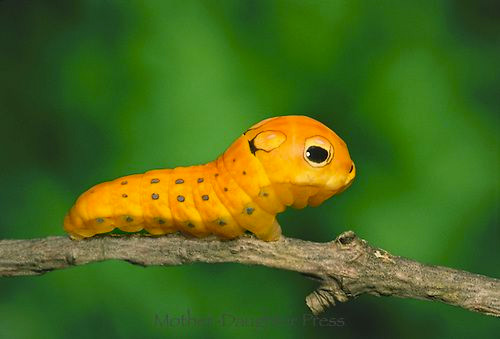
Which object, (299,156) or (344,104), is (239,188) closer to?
(299,156)

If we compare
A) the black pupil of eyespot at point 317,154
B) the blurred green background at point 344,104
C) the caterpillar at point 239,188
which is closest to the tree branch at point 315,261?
the caterpillar at point 239,188

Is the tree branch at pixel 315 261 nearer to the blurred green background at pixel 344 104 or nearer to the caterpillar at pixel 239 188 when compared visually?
the caterpillar at pixel 239 188

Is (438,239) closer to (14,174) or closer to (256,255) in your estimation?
(256,255)

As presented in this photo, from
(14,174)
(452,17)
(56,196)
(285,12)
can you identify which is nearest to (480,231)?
(452,17)

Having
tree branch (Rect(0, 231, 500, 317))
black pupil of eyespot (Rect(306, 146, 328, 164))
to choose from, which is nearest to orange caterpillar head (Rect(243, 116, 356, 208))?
black pupil of eyespot (Rect(306, 146, 328, 164))

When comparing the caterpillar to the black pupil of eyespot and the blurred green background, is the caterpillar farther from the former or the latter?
the blurred green background

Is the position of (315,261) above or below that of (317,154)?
below

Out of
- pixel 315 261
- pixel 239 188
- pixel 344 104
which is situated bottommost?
pixel 315 261

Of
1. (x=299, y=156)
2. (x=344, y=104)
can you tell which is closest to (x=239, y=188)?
(x=299, y=156)
